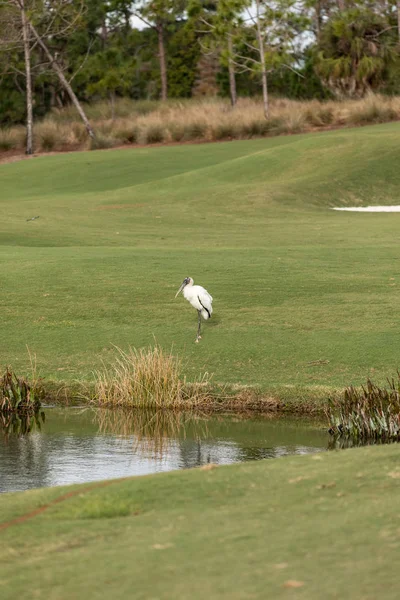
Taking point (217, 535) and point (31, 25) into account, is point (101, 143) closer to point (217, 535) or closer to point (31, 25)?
point (31, 25)

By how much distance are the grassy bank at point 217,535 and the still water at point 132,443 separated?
146 inches

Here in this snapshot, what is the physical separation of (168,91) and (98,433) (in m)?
56.7

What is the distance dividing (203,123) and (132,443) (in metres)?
36.8

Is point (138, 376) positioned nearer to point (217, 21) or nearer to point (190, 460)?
point (190, 460)

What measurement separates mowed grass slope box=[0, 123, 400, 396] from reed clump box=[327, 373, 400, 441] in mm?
1641

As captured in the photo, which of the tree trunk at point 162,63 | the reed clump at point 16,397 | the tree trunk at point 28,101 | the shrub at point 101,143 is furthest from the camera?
the tree trunk at point 162,63

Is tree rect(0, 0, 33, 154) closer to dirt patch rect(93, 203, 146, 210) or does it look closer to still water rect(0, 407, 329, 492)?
dirt patch rect(93, 203, 146, 210)

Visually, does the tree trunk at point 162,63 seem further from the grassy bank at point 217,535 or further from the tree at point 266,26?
the grassy bank at point 217,535

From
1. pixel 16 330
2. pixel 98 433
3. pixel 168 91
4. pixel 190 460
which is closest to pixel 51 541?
pixel 190 460

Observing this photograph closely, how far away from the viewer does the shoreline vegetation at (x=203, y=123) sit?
1816 inches

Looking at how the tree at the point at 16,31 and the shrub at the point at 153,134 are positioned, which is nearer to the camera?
the shrub at the point at 153,134

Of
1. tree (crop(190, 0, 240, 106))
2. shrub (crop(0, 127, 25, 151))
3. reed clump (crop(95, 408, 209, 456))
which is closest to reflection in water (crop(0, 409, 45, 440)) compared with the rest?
reed clump (crop(95, 408, 209, 456))

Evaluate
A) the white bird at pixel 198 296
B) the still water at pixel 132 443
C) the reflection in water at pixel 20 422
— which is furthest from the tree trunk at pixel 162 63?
the still water at pixel 132 443

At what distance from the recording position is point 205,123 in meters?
47.8
